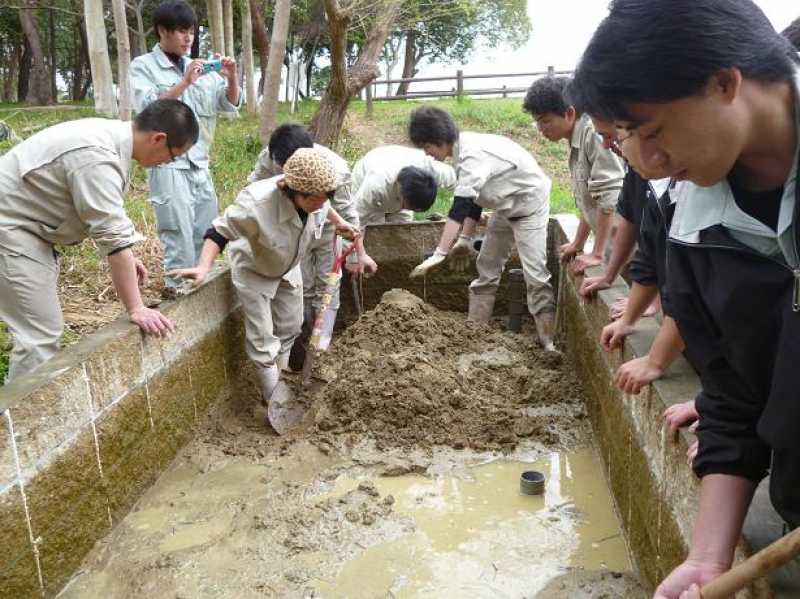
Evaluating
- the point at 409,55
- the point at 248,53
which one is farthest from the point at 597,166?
the point at 409,55

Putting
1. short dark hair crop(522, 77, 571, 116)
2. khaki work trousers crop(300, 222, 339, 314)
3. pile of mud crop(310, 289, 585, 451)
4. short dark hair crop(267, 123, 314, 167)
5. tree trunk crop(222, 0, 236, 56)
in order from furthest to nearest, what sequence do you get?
A: tree trunk crop(222, 0, 236, 56)
khaki work trousers crop(300, 222, 339, 314)
short dark hair crop(267, 123, 314, 167)
short dark hair crop(522, 77, 571, 116)
pile of mud crop(310, 289, 585, 451)

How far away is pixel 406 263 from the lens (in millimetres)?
6746

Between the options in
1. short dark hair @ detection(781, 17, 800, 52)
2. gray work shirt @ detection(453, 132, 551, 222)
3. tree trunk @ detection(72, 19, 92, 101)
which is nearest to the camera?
short dark hair @ detection(781, 17, 800, 52)

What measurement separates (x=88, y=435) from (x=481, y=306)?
3897mm

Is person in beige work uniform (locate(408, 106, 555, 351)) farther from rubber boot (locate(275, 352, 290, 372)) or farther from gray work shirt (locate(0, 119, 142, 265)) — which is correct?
gray work shirt (locate(0, 119, 142, 265))

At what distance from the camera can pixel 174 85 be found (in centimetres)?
477

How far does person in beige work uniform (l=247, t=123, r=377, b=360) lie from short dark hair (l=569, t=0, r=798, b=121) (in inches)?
148

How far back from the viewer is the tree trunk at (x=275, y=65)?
10.0 metres

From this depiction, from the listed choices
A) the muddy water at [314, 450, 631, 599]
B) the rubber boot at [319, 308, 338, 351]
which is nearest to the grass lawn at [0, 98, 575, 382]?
the rubber boot at [319, 308, 338, 351]

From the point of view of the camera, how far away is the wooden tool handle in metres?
1.09

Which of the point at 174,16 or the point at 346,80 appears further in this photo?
the point at 346,80

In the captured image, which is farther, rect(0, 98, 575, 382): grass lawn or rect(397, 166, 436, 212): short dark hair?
rect(397, 166, 436, 212): short dark hair

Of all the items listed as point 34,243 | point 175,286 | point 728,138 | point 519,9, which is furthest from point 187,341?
point 519,9

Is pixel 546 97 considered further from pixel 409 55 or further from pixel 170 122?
pixel 409 55
